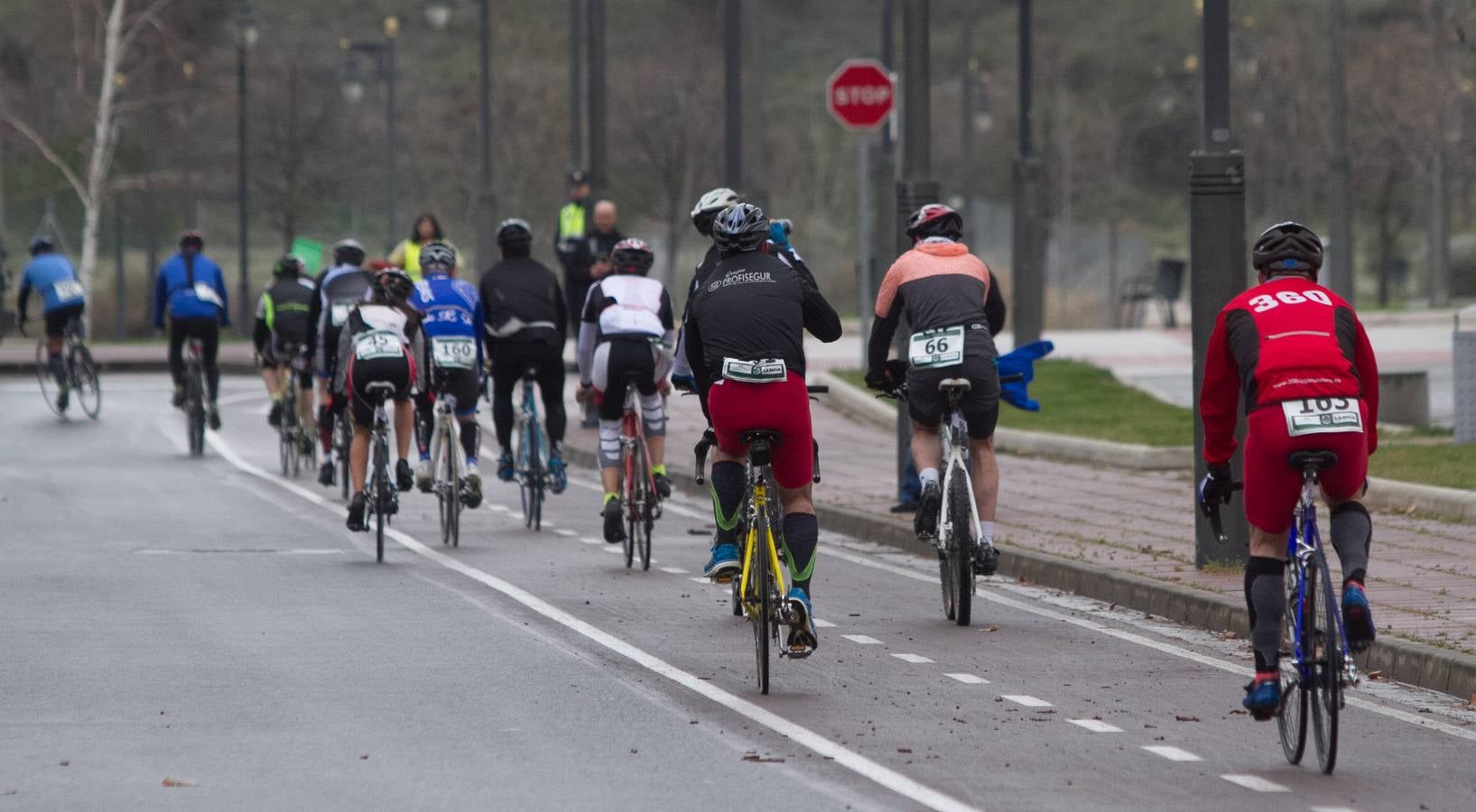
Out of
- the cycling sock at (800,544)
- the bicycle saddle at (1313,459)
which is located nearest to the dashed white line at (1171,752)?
the bicycle saddle at (1313,459)

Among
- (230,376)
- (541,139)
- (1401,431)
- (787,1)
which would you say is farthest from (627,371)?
(787,1)

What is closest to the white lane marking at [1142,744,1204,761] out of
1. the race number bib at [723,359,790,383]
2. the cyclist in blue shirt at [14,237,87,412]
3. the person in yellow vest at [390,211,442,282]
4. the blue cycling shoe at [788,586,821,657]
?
the blue cycling shoe at [788,586,821,657]

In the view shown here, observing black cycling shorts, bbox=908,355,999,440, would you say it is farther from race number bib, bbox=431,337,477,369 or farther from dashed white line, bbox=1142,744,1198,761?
race number bib, bbox=431,337,477,369

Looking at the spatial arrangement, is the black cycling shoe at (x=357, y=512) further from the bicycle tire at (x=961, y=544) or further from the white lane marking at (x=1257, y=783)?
the white lane marking at (x=1257, y=783)

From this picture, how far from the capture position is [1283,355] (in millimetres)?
Answer: 7797

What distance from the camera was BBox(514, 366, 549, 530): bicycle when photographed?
52.0 feet

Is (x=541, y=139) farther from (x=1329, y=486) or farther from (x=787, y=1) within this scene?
(x=787, y=1)

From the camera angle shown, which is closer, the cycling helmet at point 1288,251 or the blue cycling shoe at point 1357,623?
the blue cycling shoe at point 1357,623

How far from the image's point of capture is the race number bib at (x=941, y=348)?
11.9 meters

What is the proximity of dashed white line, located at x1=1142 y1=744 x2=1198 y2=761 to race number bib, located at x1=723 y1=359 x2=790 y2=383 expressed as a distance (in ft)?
6.68

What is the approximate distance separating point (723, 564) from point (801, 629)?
3.61 feet

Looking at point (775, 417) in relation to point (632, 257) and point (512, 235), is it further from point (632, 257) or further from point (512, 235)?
point (512, 235)

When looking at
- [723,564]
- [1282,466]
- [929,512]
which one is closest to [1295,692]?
[1282,466]

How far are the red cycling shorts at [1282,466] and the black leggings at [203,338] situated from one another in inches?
601
